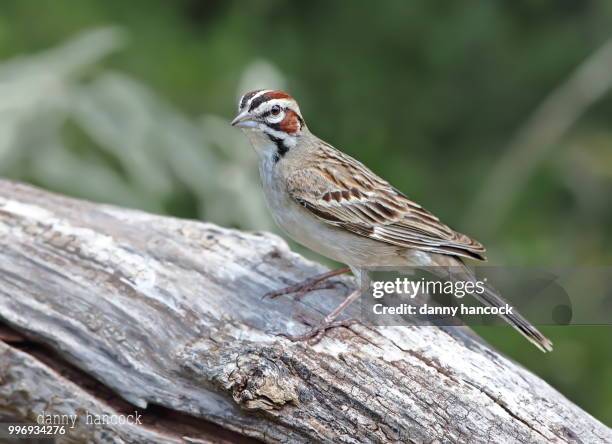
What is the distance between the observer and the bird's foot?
4.39 metres

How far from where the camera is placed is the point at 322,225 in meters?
4.97

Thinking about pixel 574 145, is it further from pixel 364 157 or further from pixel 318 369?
pixel 318 369

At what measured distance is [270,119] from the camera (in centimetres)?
496

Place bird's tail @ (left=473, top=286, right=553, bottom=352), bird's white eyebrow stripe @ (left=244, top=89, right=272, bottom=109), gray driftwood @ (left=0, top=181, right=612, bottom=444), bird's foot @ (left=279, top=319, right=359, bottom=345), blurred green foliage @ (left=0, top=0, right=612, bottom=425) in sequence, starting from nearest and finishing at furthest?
1. gray driftwood @ (left=0, top=181, right=612, bottom=444)
2. bird's foot @ (left=279, top=319, right=359, bottom=345)
3. bird's tail @ (left=473, top=286, right=553, bottom=352)
4. bird's white eyebrow stripe @ (left=244, top=89, right=272, bottom=109)
5. blurred green foliage @ (left=0, top=0, right=612, bottom=425)

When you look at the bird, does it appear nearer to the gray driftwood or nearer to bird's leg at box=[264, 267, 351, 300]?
bird's leg at box=[264, 267, 351, 300]

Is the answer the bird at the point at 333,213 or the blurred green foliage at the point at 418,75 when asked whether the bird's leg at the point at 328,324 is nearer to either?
the bird at the point at 333,213

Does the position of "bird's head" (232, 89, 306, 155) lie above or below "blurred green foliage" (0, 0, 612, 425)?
below

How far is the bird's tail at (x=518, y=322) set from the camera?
4.75 meters

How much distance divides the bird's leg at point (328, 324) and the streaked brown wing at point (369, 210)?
37 centimetres

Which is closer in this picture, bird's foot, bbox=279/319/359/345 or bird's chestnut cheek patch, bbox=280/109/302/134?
bird's foot, bbox=279/319/359/345

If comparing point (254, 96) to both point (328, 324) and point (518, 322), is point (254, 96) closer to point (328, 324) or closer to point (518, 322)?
point (328, 324)

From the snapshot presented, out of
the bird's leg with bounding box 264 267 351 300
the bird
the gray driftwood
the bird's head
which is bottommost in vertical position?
the gray driftwood

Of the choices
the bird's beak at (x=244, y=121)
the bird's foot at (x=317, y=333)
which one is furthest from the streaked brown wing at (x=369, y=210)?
the bird's foot at (x=317, y=333)

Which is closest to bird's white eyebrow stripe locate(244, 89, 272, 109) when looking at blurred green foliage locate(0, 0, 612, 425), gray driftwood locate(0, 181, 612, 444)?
gray driftwood locate(0, 181, 612, 444)
